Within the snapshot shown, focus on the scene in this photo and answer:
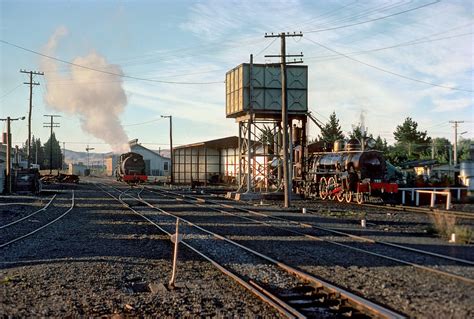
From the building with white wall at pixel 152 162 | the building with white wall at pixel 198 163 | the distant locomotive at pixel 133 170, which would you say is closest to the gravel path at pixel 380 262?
the distant locomotive at pixel 133 170

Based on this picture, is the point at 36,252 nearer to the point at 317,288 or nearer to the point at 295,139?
the point at 317,288

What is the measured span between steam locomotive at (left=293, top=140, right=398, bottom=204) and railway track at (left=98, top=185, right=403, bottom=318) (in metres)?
14.8

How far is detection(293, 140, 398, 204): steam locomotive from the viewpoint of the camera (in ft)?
86.8

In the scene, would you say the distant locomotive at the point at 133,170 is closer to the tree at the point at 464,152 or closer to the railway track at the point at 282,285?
the tree at the point at 464,152

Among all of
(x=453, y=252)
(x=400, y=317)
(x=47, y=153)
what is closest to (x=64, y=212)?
(x=453, y=252)

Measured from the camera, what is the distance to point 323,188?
103 ft

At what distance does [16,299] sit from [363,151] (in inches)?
870

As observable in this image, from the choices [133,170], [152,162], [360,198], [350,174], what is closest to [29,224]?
[350,174]

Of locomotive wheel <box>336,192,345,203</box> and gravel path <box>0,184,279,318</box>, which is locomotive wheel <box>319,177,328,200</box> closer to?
locomotive wheel <box>336,192,345,203</box>

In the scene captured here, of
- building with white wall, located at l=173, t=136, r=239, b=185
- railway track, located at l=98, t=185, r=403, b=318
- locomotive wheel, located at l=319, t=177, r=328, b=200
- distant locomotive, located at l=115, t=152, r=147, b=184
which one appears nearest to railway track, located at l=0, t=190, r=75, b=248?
railway track, located at l=98, t=185, r=403, b=318

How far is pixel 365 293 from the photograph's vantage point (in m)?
7.77

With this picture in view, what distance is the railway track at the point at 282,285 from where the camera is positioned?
683 cm

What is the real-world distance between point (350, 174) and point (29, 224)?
53.2ft

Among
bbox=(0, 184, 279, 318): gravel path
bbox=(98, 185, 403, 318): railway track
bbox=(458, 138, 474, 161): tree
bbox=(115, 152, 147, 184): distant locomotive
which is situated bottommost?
bbox=(0, 184, 279, 318): gravel path
